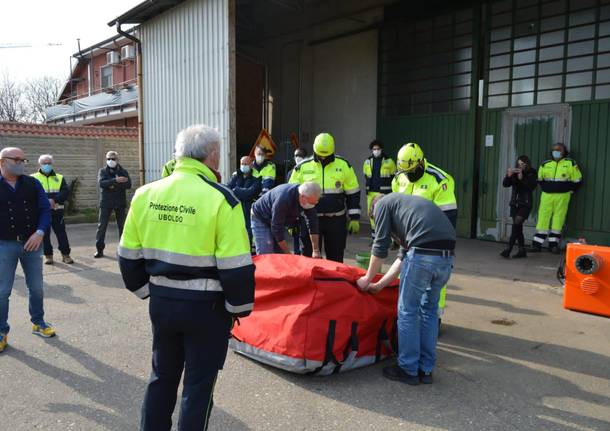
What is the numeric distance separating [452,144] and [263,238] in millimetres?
7207

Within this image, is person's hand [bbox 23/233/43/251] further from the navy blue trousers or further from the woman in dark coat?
the woman in dark coat

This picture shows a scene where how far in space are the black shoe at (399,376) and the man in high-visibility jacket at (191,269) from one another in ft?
6.36

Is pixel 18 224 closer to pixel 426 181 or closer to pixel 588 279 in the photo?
pixel 426 181

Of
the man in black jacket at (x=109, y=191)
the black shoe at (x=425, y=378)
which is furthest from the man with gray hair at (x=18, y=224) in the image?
the man in black jacket at (x=109, y=191)

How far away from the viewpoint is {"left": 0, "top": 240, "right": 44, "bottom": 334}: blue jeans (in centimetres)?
475

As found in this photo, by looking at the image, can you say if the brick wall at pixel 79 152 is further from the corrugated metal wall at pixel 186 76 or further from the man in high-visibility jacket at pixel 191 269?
the man in high-visibility jacket at pixel 191 269

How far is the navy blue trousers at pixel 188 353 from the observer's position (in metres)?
2.58

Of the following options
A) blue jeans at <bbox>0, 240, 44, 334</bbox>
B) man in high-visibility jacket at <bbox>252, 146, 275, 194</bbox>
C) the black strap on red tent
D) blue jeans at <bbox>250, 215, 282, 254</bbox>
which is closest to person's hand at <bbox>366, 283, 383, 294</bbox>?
the black strap on red tent

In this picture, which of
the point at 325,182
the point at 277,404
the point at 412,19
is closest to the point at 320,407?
the point at 277,404

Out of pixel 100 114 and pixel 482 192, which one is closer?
pixel 482 192

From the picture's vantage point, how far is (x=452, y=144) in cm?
1137

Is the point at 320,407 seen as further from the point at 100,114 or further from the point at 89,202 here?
the point at 100,114

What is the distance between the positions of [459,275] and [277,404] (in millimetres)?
4888

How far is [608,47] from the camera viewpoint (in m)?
8.91
